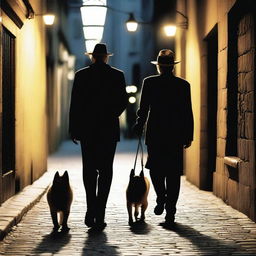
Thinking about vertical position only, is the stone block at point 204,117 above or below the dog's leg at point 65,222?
above

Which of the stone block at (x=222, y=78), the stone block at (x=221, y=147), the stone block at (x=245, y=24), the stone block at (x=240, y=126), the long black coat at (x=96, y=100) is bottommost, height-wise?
the stone block at (x=221, y=147)

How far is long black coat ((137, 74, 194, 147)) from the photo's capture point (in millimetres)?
8281

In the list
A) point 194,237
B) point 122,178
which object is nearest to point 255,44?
point 194,237

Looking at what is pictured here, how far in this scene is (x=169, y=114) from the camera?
8.30 metres

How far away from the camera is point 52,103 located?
25938 millimetres

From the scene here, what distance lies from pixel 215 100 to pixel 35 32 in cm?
379

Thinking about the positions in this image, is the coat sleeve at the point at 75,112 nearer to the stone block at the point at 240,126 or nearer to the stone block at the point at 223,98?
the stone block at the point at 240,126

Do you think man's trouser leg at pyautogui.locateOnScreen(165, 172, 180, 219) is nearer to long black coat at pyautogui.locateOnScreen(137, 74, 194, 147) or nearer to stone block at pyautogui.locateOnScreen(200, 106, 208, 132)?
long black coat at pyautogui.locateOnScreen(137, 74, 194, 147)

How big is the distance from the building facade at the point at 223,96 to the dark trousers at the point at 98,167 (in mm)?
1690

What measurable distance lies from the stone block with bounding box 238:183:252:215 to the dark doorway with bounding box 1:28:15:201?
305 cm

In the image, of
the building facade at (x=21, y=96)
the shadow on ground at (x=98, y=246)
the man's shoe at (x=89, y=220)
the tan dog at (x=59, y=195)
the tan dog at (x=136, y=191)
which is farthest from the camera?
the building facade at (x=21, y=96)

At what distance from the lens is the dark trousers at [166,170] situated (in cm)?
820

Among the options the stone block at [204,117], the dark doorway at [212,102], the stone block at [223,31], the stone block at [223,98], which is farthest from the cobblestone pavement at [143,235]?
the stone block at [204,117]

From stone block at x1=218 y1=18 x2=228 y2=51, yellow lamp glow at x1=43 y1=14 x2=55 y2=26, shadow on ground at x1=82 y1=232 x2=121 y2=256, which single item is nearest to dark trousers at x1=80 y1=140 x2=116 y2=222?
shadow on ground at x1=82 y1=232 x2=121 y2=256
